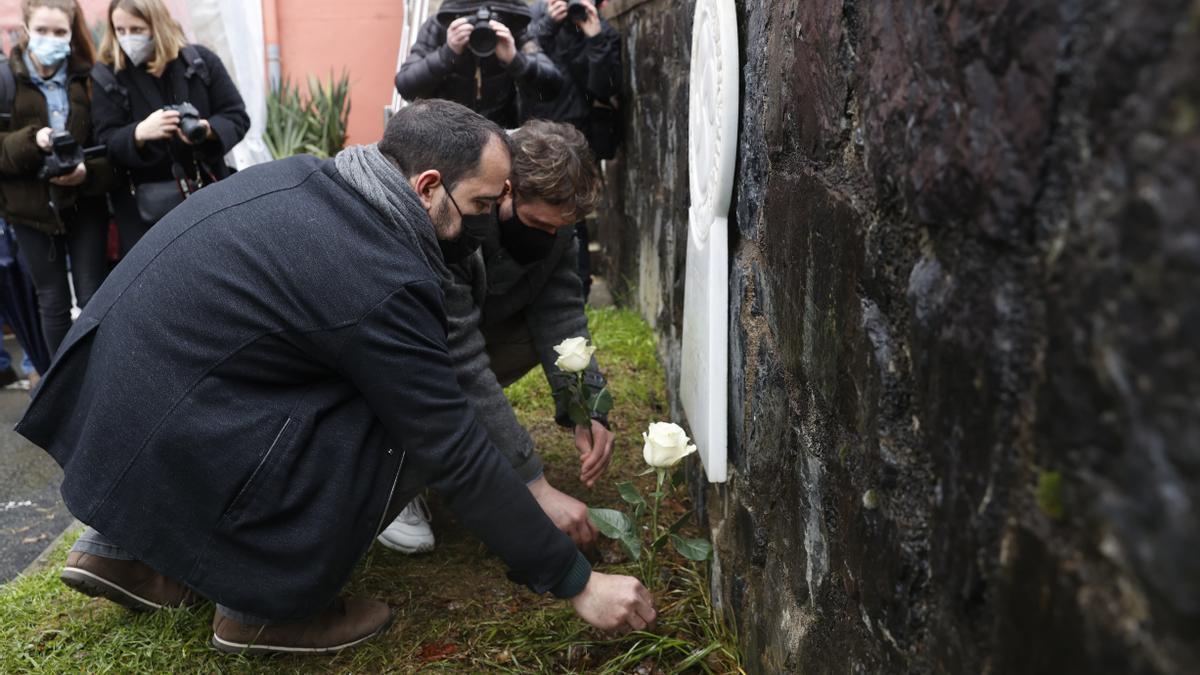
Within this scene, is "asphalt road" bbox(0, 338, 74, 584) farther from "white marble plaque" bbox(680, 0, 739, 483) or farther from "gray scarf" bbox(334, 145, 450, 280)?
"white marble plaque" bbox(680, 0, 739, 483)

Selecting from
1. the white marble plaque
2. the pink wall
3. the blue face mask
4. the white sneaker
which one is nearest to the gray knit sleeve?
the white marble plaque

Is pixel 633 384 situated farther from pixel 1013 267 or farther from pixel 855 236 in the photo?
pixel 1013 267

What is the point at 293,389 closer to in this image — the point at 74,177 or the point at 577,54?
the point at 74,177

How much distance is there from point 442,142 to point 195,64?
2.38 meters

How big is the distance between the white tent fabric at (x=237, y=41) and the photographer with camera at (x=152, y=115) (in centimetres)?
344

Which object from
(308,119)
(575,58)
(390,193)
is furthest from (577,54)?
(308,119)

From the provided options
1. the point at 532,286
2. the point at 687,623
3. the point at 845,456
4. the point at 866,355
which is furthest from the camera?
the point at 532,286

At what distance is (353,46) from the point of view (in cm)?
820

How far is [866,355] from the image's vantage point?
1.16 metres

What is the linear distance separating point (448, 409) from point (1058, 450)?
1307 millimetres

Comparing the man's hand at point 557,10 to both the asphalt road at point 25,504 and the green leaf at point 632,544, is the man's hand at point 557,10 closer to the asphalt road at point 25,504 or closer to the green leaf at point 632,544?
the asphalt road at point 25,504

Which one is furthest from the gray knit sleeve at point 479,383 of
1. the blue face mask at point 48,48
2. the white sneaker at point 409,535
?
the blue face mask at point 48,48

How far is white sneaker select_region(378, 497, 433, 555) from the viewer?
267 cm

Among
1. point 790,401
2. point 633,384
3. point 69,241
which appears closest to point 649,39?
point 633,384
